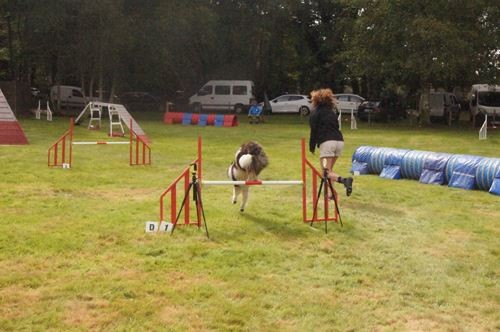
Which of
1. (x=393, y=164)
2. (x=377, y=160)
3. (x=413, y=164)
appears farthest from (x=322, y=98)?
(x=377, y=160)

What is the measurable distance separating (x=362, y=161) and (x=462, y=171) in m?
2.55

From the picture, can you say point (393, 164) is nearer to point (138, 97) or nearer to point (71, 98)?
point (138, 97)

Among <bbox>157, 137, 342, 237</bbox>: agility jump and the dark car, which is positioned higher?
the dark car

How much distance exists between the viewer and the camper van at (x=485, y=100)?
111ft

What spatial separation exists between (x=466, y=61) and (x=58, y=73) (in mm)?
22131

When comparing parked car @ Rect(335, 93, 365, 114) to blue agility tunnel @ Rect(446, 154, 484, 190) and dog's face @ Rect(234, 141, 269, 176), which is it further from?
dog's face @ Rect(234, 141, 269, 176)

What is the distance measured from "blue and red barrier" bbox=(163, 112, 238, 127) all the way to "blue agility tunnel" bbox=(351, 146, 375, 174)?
50.3 ft

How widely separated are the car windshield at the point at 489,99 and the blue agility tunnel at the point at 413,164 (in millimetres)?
24254

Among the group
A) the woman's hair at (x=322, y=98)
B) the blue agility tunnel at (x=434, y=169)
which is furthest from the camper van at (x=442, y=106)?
the woman's hair at (x=322, y=98)

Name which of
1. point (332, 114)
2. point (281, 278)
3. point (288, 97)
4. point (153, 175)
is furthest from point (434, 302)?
point (288, 97)

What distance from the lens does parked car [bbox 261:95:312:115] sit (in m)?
39.1

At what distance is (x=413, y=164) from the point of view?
482 inches

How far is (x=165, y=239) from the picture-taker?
689 centimetres

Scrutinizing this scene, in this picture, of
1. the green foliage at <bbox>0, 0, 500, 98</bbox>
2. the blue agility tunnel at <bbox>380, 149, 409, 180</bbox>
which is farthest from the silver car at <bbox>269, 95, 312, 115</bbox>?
the blue agility tunnel at <bbox>380, 149, 409, 180</bbox>
